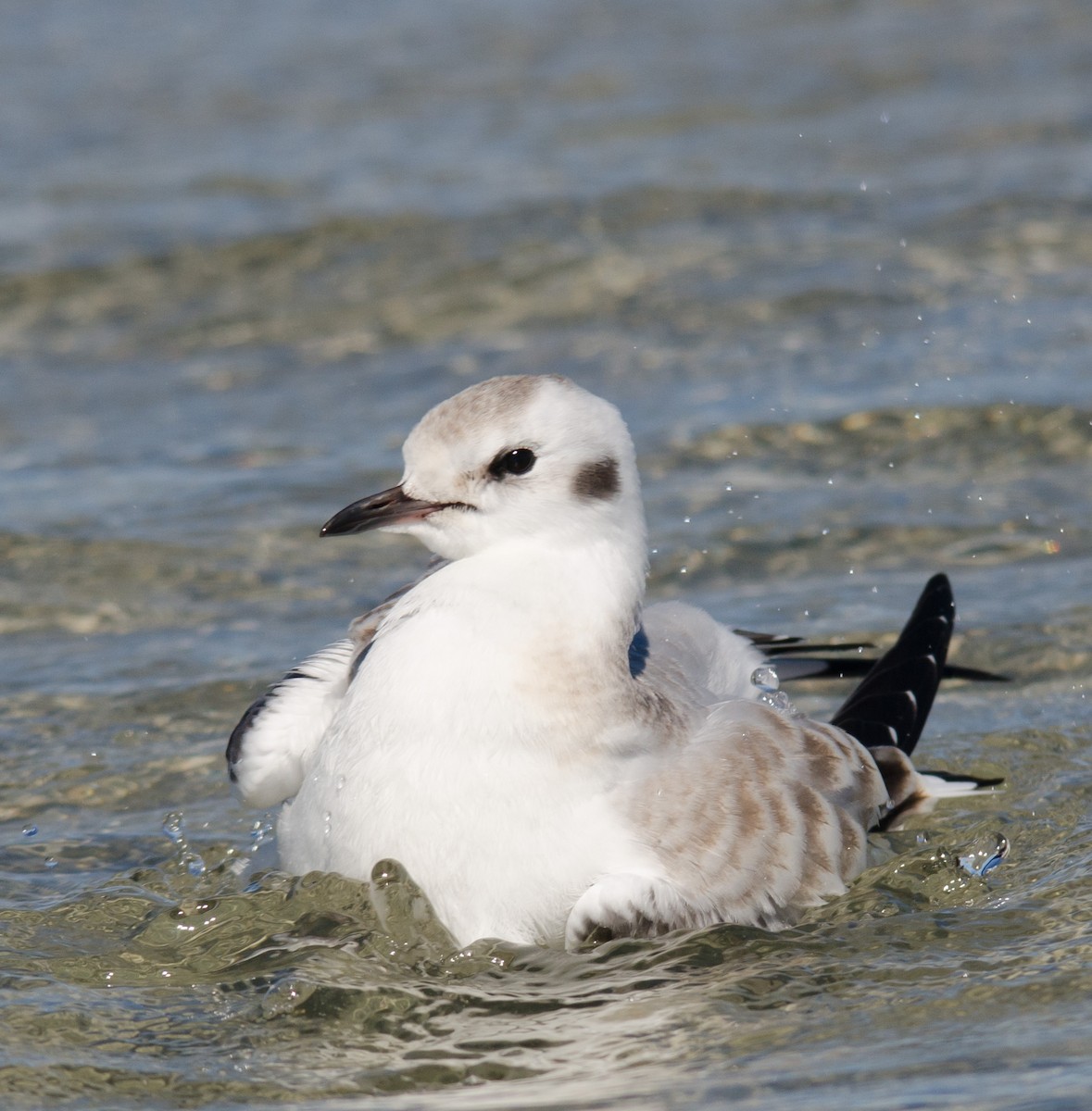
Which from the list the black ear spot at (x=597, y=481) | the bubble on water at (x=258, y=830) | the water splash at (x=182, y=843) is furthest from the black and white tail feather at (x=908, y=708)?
the water splash at (x=182, y=843)

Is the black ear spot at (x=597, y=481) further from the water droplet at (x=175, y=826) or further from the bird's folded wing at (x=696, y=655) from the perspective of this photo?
the water droplet at (x=175, y=826)

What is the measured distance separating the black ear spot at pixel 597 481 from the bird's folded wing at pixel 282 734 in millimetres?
917

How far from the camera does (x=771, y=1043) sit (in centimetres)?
420

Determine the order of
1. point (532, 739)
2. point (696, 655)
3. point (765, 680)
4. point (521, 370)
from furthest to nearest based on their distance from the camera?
point (521, 370)
point (765, 680)
point (696, 655)
point (532, 739)

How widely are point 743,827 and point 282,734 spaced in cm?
120

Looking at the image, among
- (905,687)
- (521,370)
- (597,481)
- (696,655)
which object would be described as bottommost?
(905,687)

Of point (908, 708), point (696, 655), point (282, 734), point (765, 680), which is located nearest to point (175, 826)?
point (282, 734)

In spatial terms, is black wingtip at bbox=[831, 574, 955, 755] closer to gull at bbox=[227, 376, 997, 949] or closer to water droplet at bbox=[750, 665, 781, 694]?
water droplet at bbox=[750, 665, 781, 694]

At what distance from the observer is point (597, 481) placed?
14.8 ft

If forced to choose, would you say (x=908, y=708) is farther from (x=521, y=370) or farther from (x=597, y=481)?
(x=521, y=370)

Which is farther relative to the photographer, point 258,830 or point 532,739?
point 258,830

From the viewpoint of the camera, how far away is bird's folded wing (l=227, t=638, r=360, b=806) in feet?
16.1

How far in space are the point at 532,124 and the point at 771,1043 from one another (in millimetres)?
9495

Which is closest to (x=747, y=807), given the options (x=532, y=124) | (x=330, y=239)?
(x=330, y=239)
